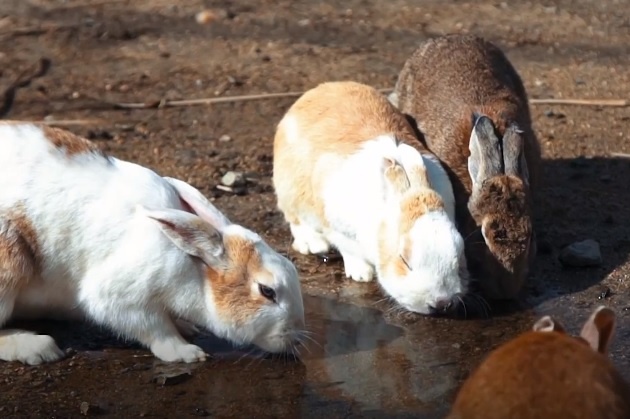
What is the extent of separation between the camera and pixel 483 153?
5.38 metres

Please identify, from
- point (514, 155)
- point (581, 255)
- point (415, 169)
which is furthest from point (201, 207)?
point (581, 255)

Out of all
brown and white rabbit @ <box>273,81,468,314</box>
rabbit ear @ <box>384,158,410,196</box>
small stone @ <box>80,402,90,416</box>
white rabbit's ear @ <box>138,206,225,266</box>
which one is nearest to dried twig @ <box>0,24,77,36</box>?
Result: brown and white rabbit @ <box>273,81,468,314</box>

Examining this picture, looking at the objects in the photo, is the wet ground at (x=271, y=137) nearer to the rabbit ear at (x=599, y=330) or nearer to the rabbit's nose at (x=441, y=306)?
the rabbit's nose at (x=441, y=306)

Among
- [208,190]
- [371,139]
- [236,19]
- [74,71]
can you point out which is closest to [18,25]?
[74,71]

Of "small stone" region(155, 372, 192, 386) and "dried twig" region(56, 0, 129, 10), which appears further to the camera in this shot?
"dried twig" region(56, 0, 129, 10)

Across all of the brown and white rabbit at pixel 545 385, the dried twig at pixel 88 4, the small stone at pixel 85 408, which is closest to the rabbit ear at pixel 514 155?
the small stone at pixel 85 408

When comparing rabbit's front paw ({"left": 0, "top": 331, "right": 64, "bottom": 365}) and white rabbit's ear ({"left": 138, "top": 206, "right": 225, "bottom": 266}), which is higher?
white rabbit's ear ({"left": 138, "top": 206, "right": 225, "bottom": 266})

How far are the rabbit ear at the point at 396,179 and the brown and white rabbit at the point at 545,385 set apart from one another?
6.48ft

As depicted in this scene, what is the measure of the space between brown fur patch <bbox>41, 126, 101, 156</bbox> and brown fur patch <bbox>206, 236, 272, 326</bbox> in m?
0.71

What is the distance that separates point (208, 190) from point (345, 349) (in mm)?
1662

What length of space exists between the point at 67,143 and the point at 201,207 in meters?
0.56

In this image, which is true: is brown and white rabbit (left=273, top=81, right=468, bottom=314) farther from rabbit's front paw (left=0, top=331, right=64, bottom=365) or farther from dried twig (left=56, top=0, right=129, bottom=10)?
dried twig (left=56, top=0, right=129, bottom=10)

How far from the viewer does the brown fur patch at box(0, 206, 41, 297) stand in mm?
4473

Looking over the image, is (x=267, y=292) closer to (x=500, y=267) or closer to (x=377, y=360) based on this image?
(x=377, y=360)
